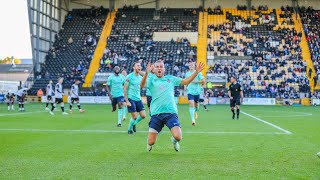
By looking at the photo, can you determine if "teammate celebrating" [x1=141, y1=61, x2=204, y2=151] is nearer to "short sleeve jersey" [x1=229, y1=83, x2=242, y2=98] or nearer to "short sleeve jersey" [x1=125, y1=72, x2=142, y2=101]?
"short sleeve jersey" [x1=125, y1=72, x2=142, y2=101]

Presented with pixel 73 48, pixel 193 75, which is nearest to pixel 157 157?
pixel 193 75

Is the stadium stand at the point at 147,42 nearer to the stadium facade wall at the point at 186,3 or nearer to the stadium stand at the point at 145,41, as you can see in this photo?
the stadium stand at the point at 145,41

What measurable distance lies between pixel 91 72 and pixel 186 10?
16.3 metres

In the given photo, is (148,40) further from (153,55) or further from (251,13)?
(251,13)

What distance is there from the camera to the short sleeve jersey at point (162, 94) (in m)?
9.88

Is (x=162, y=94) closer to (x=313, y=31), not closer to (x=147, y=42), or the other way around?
(x=147, y=42)

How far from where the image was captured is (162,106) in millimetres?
9867

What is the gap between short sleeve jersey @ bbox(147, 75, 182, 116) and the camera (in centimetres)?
988

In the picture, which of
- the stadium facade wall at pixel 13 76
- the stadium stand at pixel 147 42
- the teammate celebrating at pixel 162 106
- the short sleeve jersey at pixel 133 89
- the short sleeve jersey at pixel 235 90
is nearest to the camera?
the teammate celebrating at pixel 162 106

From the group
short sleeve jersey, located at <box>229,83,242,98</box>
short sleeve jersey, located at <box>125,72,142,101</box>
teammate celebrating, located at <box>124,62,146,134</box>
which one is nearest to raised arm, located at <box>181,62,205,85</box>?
teammate celebrating, located at <box>124,62,146,134</box>

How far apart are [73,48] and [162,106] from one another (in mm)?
47612

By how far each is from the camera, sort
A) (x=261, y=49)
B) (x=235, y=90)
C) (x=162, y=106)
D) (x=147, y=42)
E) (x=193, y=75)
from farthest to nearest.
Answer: (x=147, y=42), (x=261, y=49), (x=235, y=90), (x=162, y=106), (x=193, y=75)

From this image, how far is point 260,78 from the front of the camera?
4994 centimetres

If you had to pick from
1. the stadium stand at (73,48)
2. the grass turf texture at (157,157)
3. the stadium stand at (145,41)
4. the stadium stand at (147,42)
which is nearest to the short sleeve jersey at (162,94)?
the grass turf texture at (157,157)
